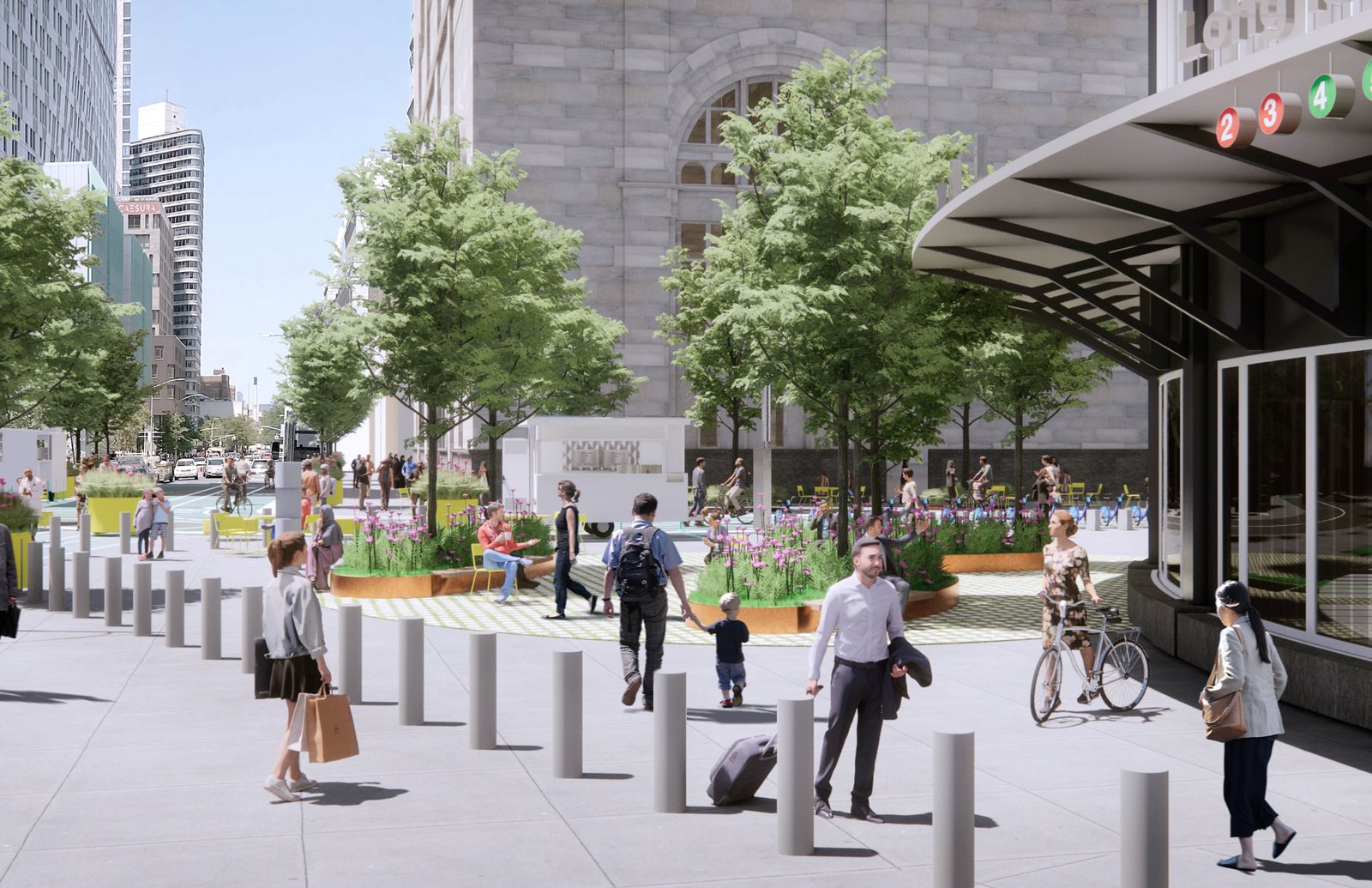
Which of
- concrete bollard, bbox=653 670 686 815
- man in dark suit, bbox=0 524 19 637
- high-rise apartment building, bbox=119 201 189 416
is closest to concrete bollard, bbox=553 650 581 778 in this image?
concrete bollard, bbox=653 670 686 815

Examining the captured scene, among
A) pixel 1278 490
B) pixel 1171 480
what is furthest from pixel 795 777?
pixel 1171 480

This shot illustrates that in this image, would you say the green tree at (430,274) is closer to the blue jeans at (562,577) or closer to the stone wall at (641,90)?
the blue jeans at (562,577)

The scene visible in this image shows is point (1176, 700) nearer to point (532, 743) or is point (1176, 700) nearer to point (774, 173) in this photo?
point (532, 743)

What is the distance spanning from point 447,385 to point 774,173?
669cm

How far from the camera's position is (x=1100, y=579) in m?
23.0

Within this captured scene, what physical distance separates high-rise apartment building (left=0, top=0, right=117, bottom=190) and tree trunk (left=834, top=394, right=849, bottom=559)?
70946 mm

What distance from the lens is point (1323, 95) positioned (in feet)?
25.8

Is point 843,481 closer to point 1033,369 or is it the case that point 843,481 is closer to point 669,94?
point 1033,369

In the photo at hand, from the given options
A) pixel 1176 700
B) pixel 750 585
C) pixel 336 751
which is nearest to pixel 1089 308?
pixel 750 585

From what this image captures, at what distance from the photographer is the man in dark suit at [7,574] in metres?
11.8

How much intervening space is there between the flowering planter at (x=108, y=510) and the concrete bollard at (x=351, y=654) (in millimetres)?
24757

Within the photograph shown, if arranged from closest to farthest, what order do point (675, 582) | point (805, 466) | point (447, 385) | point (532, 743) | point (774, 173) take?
point (532, 743), point (675, 582), point (774, 173), point (447, 385), point (805, 466)

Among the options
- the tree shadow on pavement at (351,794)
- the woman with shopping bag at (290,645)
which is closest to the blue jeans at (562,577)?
the tree shadow on pavement at (351,794)

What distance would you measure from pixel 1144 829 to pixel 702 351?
111 feet
